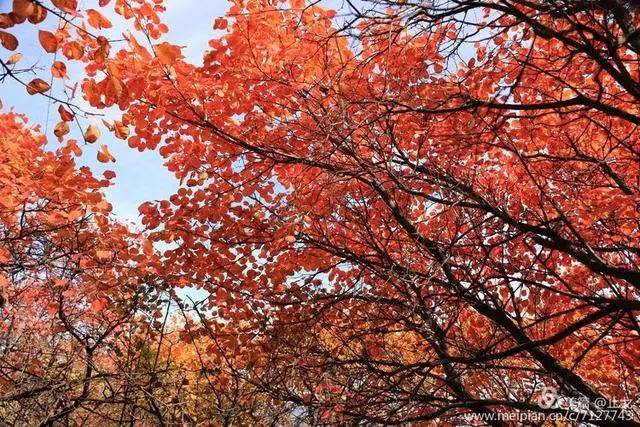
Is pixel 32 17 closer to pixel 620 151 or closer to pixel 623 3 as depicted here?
pixel 623 3

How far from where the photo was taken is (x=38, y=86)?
7.48 ft

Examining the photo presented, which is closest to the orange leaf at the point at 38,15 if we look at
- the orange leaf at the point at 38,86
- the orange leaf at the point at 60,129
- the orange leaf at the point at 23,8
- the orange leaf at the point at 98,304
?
the orange leaf at the point at 23,8

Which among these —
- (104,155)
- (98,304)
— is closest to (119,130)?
(104,155)

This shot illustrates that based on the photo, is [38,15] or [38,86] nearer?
[38,15]

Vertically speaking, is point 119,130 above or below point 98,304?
below

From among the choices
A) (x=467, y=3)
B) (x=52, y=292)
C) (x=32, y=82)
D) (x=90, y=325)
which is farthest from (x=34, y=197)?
(x=467, y=3)

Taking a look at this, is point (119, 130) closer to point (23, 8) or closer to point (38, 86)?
point (38, 86)

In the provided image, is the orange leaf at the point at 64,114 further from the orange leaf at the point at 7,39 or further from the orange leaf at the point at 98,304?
the orange leaf at the point at 98,304

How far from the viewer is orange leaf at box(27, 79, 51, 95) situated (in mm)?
2240

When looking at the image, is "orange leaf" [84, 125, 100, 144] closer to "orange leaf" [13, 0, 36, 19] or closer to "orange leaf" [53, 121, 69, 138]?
"orange leaf" [53, 121, 69, 138]

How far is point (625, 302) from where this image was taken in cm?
296

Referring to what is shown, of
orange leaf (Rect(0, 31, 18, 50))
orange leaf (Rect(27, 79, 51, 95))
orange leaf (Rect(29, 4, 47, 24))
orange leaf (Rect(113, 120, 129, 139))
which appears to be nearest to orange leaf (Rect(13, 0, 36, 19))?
orange leaf (Rect(29, 4, 47, 24))

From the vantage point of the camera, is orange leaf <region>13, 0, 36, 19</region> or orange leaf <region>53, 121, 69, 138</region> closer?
orange leaf <region>13, 0, 36, 19</region>

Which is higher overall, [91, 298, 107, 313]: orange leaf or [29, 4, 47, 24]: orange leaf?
[91, 298, 107, 313]: orange leaf
